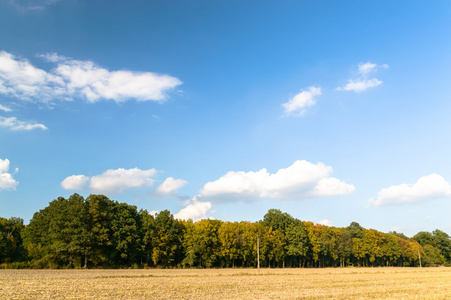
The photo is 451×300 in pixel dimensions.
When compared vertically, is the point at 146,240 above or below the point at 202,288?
above

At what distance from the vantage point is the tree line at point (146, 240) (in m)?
68.2

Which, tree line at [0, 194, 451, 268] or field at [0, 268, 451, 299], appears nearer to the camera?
field at [0, 268, 451, 299]

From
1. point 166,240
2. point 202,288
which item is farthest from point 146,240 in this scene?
point 202,288

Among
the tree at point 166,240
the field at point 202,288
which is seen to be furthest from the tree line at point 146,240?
the field at point 202,288

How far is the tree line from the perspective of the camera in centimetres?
6819

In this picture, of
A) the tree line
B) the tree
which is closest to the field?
the tree line

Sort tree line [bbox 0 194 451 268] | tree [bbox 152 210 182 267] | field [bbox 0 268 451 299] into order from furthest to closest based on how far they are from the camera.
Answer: tree [bbox 152 210 182 267]
tree line [bbox 0 194 451 268]
field [bbox 0 268 451 299]

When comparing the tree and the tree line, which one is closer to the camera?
the tree line

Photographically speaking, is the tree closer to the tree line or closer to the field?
the tree line

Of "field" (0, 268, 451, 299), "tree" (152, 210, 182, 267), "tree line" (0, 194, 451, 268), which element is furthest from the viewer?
Result: "tree" (152, 210, 182, 267)

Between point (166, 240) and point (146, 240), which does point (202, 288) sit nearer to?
point (146, 240)

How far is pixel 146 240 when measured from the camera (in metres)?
80.6

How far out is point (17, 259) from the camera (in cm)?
6925

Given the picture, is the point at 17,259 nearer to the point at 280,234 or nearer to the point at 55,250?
the point at 55,250
